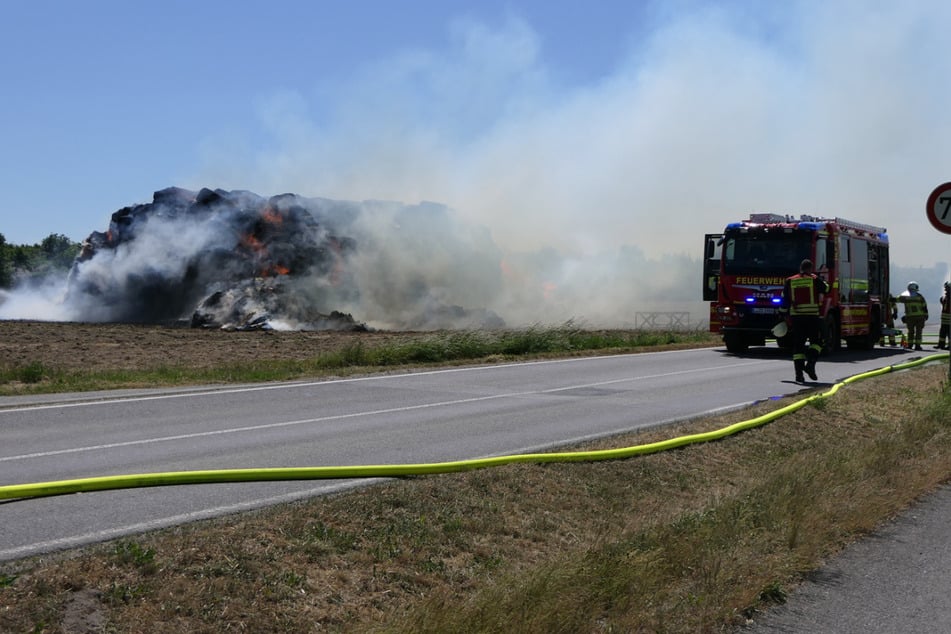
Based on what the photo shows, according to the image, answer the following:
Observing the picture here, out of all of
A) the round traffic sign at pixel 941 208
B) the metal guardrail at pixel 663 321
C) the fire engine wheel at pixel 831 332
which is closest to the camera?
the round traffic sign at pixel 941 208

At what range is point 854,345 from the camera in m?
25.1

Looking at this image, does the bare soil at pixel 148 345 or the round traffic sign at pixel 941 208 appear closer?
the round traffic sign at pixel 941 208

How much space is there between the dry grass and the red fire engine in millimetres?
13193

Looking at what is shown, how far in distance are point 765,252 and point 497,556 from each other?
56.3ft

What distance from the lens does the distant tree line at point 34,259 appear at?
54.2 metres

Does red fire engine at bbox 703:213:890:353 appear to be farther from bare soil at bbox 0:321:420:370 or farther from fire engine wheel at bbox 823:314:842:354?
bare soil at bbox 0:321:420:370

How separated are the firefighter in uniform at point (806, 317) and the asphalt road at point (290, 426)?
65 cm

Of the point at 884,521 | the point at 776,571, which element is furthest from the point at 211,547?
the point at 884,521

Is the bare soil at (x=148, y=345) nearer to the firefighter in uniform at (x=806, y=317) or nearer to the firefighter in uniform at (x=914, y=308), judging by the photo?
the firefighter in uniform at (x=806, y=317)

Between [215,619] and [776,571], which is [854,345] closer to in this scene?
[776,571]

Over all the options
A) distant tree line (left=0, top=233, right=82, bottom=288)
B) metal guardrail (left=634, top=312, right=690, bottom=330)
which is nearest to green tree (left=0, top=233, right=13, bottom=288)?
distant tree line (left=0, top=233, right=82, bottom=288)

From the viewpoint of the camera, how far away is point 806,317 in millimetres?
15625

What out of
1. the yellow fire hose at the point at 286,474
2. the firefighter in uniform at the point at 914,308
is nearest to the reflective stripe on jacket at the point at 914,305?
the firefighter in uniform at the point at 914,308

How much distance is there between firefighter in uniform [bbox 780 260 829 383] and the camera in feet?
51.0
